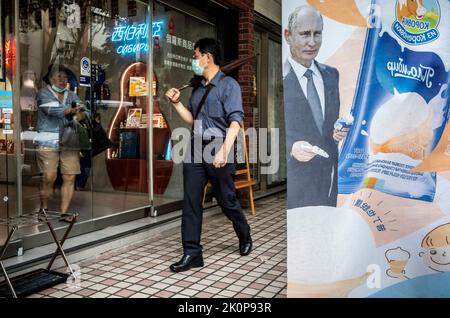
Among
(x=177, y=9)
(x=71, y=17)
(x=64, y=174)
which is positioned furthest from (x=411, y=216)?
(x=177, y=9)

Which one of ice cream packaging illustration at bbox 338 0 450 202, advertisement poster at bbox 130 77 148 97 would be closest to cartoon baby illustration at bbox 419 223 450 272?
ice cream packaging illustration at bbox 338 0 450 202

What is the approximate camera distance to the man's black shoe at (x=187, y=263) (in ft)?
12.9

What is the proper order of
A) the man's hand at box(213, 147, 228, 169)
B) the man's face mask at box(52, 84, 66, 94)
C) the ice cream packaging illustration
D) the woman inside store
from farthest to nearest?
the man's face mask at box(52, 84, 66, 94), the woman inside store, the man's hand at box(213, 147, 228, 169), the ice cream packaging illustration

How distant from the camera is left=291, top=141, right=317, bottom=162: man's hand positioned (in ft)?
8.60

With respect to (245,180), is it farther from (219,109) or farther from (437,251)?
(437,251)

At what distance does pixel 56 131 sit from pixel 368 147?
133 inches

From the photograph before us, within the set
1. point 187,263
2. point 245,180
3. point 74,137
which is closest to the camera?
point 187,263

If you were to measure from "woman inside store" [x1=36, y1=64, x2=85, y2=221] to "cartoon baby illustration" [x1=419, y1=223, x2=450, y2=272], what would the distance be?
3584 millimetres

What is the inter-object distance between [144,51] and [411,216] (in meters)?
4.18

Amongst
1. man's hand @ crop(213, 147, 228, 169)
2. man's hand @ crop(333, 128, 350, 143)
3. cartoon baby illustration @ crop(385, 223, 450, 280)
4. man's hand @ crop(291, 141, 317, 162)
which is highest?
man's hand @ crop(333, 128, 350, 143)

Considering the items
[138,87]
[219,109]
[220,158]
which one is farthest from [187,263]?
[138,87]

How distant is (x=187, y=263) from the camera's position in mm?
3967

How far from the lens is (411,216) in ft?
8.51

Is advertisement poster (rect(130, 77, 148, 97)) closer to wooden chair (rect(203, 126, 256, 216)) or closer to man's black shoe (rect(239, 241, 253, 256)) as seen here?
wooden chair (rect(203, 126, 256, 216))
